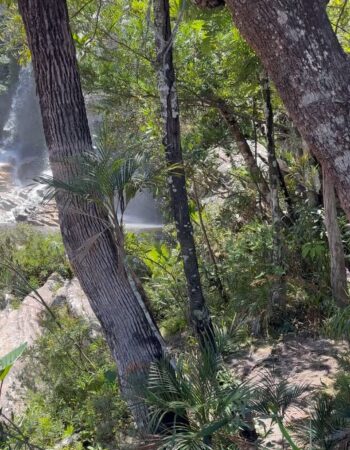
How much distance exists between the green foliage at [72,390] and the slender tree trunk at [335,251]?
2.48 meters

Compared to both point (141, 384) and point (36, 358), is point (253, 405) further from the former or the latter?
point (36, 358)

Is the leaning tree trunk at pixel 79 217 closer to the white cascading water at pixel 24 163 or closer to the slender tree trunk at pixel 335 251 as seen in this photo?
the slender tree trunk at pixel 335 251

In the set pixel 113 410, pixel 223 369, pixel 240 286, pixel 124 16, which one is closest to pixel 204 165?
pixel 240 286

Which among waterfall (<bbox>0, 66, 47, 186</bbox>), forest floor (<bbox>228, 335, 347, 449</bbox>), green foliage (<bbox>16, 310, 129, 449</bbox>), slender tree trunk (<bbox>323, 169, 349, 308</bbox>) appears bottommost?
green foliage (<bbox>16, 310, 129, 449</bbox>)

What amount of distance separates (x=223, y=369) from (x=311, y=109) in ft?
6.37

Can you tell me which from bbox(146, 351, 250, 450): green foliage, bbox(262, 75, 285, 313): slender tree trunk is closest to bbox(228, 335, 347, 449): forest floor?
bbox(262, 75, 285, 313): slender tree trunk

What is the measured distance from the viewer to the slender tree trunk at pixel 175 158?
14.6 feet

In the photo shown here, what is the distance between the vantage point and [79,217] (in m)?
4.37

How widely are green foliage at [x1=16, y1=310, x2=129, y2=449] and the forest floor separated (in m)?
1.32

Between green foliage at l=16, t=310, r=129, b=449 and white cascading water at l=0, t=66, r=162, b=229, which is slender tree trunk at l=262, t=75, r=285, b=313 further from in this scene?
white cascading water at l=0, t=66, r=162, b=229

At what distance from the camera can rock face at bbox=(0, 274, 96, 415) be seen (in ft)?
22.5

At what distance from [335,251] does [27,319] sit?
492 cm

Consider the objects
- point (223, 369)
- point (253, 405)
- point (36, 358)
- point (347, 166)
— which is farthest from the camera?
point (36, 358)

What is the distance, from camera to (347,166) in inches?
109
